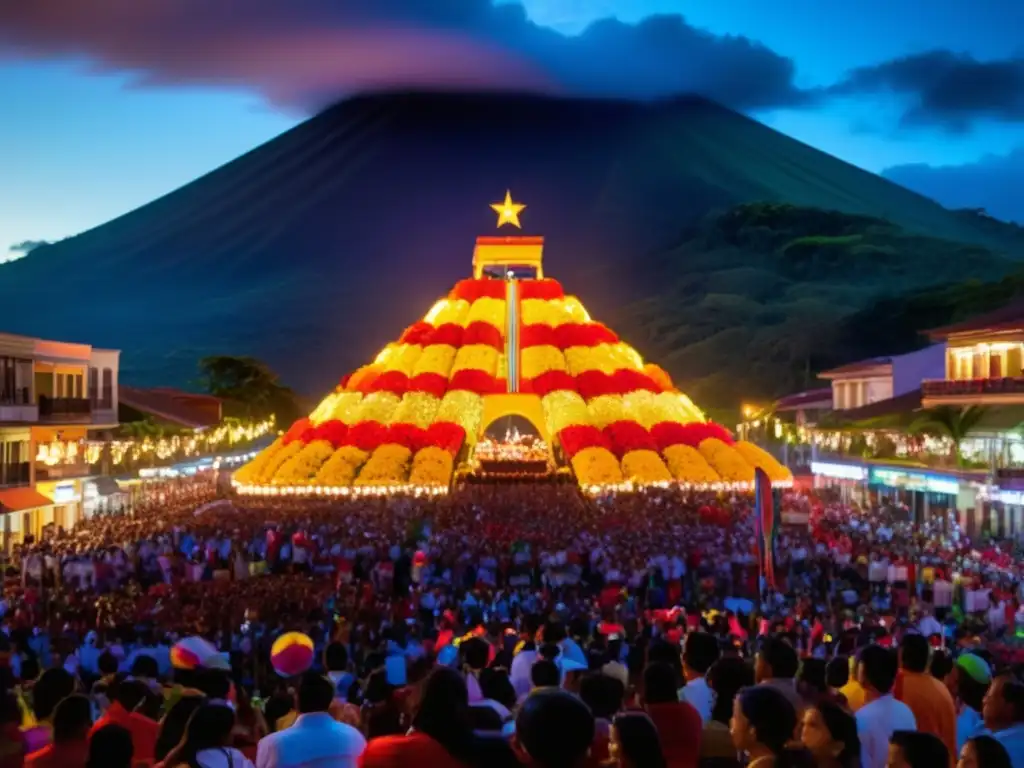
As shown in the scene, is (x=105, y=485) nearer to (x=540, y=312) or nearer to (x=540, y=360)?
(x=540, y=360)

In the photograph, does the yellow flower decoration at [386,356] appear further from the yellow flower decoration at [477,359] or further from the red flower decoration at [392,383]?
the yellow flower decoration at [477,359]

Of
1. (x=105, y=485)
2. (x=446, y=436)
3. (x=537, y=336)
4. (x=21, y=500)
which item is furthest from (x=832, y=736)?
(x=537, y=336)

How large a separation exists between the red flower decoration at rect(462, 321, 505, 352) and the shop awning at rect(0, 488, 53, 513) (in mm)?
18904

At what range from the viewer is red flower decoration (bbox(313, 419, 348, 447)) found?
155 ft

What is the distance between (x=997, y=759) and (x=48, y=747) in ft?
15.8

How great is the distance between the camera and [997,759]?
21.1 ft

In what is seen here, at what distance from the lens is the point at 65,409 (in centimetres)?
4338

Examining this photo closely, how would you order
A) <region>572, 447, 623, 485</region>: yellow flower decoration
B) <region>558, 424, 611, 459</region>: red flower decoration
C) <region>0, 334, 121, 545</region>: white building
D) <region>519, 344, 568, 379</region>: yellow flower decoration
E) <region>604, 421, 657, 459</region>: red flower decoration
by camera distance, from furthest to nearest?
<region>519, 344, 568, 379</region>: yellow flower decoration < <region>558, 424, 611, 459</region>: red flower decoration < <region>604, 421, 657, 459</region>: red flower decoration < <region>572, 447, 623, 485</region>: yellow flower decoration < <region>0, 334, 121, 545</region>: white building

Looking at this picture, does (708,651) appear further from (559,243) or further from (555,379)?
(559,243)

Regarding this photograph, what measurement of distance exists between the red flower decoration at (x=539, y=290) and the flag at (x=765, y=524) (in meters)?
36.3

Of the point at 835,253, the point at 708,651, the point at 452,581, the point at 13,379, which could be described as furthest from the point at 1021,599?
the point at 835,253

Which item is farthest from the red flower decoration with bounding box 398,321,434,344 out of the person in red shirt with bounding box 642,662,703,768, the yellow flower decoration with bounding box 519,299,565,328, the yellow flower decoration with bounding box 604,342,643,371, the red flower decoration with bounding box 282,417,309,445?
the person in red shirt with bounding box 642,662,703,768

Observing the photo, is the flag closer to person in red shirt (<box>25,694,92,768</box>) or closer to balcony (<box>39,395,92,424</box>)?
person in red shirt (<box>25,694,92,768</box>)

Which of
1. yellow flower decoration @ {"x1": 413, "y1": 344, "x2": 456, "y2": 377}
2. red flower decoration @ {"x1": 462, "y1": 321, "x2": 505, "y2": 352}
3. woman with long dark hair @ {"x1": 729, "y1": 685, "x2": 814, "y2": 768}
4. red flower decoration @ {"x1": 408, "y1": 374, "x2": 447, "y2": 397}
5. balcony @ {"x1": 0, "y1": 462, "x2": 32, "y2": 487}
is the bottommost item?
woman with long dark hair @ {"x1": 729, "y1": 685, "x2": 814, "y2": 768}
